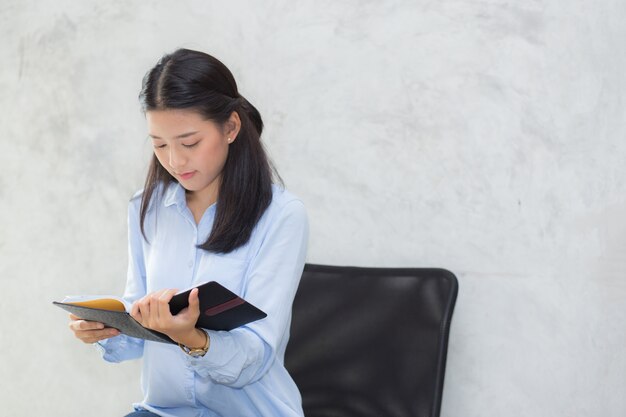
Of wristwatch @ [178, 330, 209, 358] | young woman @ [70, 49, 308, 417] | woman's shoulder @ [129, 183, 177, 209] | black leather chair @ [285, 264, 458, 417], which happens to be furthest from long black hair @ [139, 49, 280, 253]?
black leather chair @ [285, 264, 458, 417]

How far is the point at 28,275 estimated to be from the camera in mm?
2738

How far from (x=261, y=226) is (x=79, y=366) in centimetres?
147

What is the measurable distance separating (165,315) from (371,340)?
768 mm

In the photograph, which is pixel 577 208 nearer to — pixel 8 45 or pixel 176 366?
pixel 176 366

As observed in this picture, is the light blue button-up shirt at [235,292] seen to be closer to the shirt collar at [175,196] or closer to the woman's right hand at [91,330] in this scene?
the shirt collar at [175,196]

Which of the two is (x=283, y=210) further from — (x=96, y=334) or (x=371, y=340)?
(x=371, y=340)

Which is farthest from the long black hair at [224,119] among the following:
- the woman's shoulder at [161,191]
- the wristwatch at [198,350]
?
the wristwatch at [198,350]

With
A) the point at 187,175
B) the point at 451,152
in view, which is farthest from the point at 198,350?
the point at 451,152

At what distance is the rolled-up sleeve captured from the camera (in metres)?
1.29

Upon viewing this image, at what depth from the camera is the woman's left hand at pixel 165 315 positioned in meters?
1.20

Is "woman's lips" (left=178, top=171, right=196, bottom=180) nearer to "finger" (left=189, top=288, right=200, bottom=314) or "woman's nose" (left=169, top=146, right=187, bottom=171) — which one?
"woman's nose" (left=169, top=146, right=187, bottom=171)

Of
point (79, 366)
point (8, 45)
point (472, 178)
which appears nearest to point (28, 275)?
point (79, 366)

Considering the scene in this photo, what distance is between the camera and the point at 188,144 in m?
1.44

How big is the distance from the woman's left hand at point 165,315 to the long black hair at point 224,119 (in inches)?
10.0
